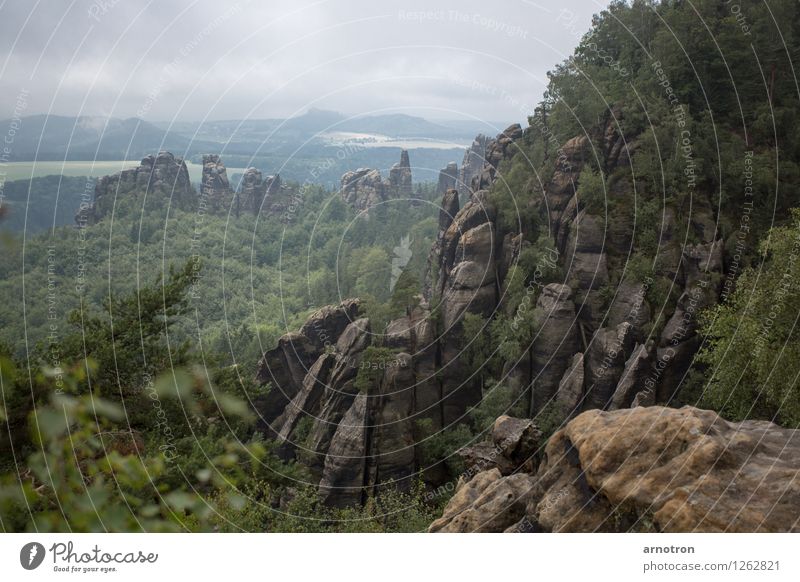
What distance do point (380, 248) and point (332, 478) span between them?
4921cm

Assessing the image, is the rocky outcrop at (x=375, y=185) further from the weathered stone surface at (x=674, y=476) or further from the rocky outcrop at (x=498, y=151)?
the weathered stone surface at (x=674, y=476)

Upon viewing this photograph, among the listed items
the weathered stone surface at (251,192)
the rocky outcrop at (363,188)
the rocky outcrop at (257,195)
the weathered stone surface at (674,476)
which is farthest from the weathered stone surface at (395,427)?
the weathered stone surface at (251,192)

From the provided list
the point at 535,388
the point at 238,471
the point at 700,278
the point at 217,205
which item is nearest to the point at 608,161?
the point at 700,278

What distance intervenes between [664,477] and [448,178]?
→ 103966 mm

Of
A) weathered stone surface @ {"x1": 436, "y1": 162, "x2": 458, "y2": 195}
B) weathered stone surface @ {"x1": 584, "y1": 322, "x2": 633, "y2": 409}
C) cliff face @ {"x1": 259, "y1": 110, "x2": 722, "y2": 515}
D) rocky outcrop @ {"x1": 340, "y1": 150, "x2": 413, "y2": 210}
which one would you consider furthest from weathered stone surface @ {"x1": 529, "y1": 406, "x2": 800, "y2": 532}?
rocky outcrop @ {"x1": 340, "y1": 150, "x2": 413, "y2": 210}

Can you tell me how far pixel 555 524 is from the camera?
9.80 meters

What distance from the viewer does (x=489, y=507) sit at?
37.9ft

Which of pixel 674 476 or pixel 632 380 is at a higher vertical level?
pixel 674 476

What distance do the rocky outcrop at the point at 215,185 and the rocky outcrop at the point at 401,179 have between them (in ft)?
97.4

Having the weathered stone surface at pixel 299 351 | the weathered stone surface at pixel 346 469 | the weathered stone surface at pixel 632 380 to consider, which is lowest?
the weathered stone surface at pixel 346 469

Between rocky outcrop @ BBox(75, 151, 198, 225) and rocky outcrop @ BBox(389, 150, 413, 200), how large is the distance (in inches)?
1436

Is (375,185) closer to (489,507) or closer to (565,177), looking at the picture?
(565,177)

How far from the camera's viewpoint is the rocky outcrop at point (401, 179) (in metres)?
109

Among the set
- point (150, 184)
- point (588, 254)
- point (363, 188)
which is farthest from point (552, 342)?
point (150, 184)
